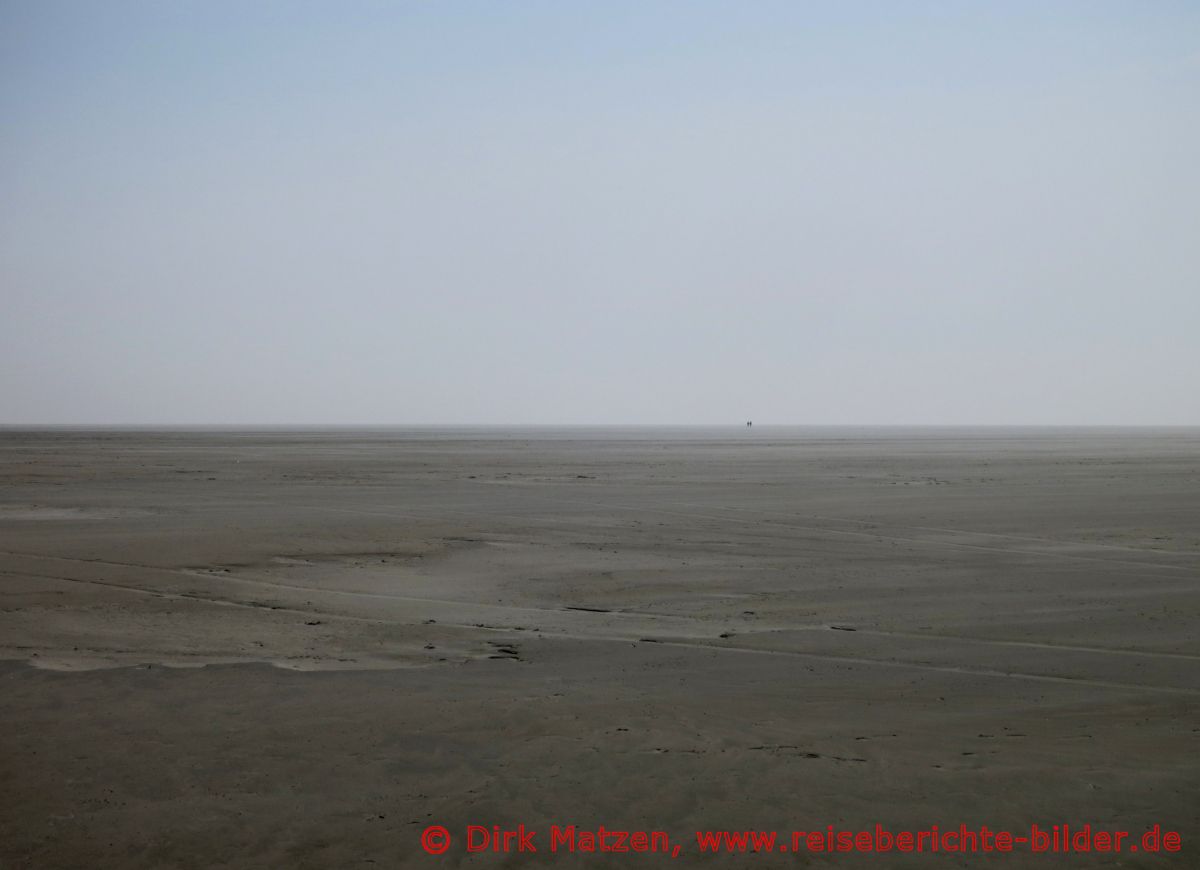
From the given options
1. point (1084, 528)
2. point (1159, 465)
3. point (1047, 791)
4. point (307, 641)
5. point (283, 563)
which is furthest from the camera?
point (1159, 465)

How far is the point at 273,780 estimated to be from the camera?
19.3 feet

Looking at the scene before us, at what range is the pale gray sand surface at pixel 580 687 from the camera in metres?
5.41

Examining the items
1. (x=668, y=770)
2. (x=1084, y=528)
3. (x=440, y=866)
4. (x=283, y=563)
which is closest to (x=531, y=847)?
(x=440, y=866)

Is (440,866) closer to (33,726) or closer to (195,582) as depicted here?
(33,726)

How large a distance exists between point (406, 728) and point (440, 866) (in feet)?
7.10

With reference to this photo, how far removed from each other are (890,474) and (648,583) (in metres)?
27.5

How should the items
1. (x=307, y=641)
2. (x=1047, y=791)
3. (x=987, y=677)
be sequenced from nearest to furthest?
(x=1047, y=791) → (x=987, y=677) → (x=307, y=641)

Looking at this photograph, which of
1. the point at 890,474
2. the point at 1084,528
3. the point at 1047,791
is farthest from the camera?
the point at 890,474

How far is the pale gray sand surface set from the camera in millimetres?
5406

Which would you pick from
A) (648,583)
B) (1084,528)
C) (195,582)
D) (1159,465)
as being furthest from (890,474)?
(195,582)

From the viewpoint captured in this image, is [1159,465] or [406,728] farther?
[1159,465]

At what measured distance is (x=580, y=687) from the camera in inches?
318

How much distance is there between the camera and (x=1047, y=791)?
225 inches

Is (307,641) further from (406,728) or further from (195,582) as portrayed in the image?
(195,582)
